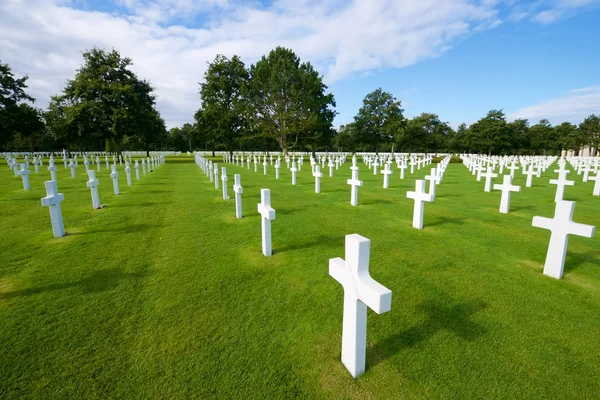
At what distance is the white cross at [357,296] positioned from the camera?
182 centimetres

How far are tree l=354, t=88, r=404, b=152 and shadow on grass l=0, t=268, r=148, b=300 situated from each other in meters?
52.6

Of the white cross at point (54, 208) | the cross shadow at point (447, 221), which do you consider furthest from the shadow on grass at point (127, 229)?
the cross shadow at point (447, 221)

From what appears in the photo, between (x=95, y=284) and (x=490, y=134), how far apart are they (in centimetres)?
6499

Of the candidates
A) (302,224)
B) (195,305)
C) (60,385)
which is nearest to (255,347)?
(195,305)

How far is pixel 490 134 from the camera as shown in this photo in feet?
177

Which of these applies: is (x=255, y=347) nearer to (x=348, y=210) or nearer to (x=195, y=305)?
(x=195, y=305)

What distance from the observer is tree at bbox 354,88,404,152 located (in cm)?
5322

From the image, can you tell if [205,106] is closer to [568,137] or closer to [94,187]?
[94,187]

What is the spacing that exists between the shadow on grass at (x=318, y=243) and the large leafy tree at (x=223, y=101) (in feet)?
110

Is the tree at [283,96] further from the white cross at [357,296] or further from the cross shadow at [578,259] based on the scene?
the white cross at [357,296]

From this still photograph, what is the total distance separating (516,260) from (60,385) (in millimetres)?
5298

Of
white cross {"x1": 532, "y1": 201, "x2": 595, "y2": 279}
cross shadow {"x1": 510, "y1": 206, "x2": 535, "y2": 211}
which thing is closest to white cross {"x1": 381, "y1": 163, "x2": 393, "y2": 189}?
cross shadow {"x1": 510, "y1": 206, "x2": 535, "y2": 211}

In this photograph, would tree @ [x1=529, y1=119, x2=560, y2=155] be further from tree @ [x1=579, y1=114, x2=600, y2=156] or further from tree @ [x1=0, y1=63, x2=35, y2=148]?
tree @ [x1=0, y1=63, x2=35, y2=148]

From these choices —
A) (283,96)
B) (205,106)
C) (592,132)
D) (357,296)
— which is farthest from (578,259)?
(592,132)
